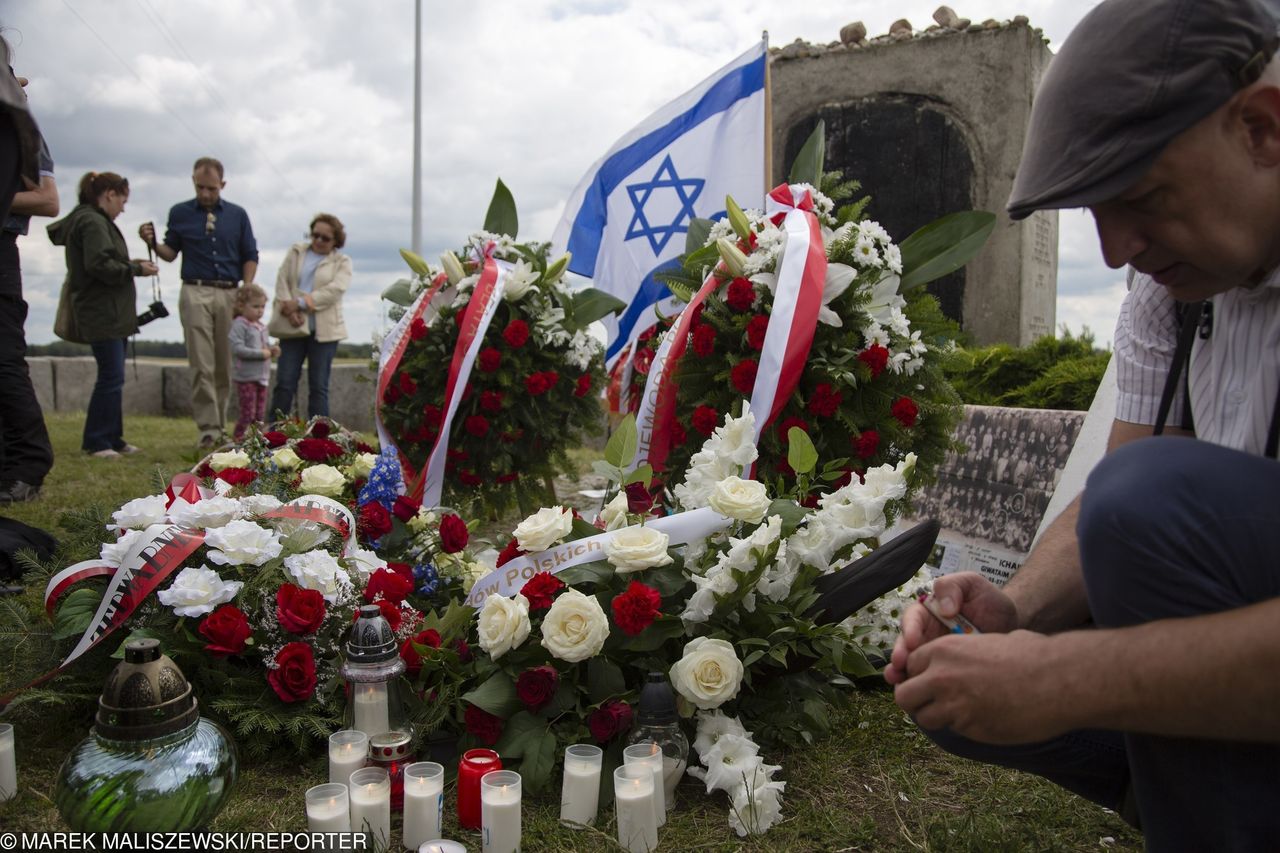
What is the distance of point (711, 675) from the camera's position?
1961 millimetres

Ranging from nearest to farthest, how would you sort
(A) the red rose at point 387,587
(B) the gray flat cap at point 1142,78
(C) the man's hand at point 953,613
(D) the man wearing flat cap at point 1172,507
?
(D) the man wearing flat cap at point 1172,507 → (B) the gray flat cap at point 1142,78 → (C) the man's hand at point 953,613 → (A) the red rose at point 387,587

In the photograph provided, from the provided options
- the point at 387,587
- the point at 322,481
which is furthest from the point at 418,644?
the point at 322,481

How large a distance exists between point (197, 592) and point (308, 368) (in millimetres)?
5178

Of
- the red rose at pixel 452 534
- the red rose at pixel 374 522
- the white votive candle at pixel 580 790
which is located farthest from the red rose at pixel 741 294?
the white votive candle at pixel 580 790

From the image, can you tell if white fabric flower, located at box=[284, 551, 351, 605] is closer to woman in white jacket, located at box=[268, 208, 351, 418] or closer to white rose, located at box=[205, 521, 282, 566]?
white rose, located at box=[205, 521, 282, 566]

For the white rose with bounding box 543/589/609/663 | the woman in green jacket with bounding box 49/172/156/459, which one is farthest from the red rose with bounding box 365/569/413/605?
the woman in green jacket with bounding box 49/172/156/459

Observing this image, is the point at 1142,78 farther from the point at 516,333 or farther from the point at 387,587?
the point at 516,333

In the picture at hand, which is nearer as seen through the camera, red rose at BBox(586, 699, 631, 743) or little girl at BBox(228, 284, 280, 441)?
red rose at BBox(586, 699, 631, 743)

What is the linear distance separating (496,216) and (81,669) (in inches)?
124

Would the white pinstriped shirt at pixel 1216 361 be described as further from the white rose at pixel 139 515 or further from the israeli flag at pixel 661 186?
the israeli flag at pixel 661 186

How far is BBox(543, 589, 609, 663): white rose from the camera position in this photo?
6.45 feet

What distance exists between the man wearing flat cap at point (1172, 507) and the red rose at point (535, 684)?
93 centimetres

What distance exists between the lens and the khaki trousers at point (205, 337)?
704cm

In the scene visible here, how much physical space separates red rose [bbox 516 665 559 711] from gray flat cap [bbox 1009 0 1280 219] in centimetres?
135
